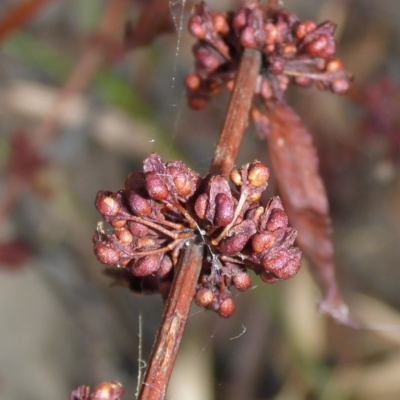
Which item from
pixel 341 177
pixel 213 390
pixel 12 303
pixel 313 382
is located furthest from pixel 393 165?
pixel 12 303

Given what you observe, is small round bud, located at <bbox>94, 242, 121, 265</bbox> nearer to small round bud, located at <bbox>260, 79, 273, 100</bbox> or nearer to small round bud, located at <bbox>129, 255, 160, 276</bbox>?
small round bud, located at <bbox>129, 255, 160, 276</bbox>

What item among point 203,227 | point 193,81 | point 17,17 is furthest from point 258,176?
point 17,17

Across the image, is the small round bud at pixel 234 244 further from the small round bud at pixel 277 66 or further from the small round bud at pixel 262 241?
the small round bud at pixel 277 66

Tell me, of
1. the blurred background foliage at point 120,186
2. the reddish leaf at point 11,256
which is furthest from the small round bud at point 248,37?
the reddish leaf at point 11,256

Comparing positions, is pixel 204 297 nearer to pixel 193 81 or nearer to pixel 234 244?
pixel 234 244

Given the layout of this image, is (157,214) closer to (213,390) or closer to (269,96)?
(269,96)

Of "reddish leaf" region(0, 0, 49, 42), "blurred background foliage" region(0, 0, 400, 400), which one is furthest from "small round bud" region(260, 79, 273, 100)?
"blurred background foliage" region(0, 0, 400, 400)

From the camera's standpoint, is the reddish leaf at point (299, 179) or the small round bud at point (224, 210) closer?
the small round bud at point (224, 210)
